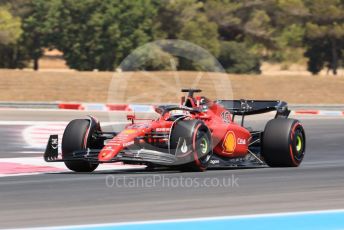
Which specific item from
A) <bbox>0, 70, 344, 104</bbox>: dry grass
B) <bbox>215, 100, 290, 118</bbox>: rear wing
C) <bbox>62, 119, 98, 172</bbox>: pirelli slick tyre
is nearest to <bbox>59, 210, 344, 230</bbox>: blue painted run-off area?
<bbox>62, 119, 98, 172</bbox>: pirelli slick tyre

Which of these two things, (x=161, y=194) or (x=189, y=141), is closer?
(x=161, y=194)

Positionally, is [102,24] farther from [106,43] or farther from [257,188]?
[257,188]

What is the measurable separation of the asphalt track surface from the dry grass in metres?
34.8

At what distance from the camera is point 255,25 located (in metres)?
76.0

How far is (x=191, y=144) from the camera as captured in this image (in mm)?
14109

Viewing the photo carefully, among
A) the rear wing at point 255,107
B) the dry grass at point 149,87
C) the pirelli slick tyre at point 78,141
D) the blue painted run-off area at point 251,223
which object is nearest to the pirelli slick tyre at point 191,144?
the pirelli slick tyre at point 78,141

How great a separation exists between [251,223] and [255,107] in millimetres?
7571

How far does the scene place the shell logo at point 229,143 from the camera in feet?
50.1

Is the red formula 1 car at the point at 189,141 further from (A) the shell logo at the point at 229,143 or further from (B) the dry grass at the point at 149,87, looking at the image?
(B) the dry grass at the point at 149,87

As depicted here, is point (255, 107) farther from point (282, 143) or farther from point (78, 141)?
point (78, 141)

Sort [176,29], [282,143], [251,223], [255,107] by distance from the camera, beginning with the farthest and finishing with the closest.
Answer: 1. [176,29]
2. [255,107]
3. [282,143]
4. [251,223]

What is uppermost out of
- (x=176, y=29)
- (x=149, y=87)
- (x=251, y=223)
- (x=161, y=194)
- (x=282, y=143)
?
(x=176, y=29)

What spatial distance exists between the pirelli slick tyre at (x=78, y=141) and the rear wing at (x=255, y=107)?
277 centimetres

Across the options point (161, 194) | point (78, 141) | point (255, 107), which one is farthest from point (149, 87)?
point (161, 194)
